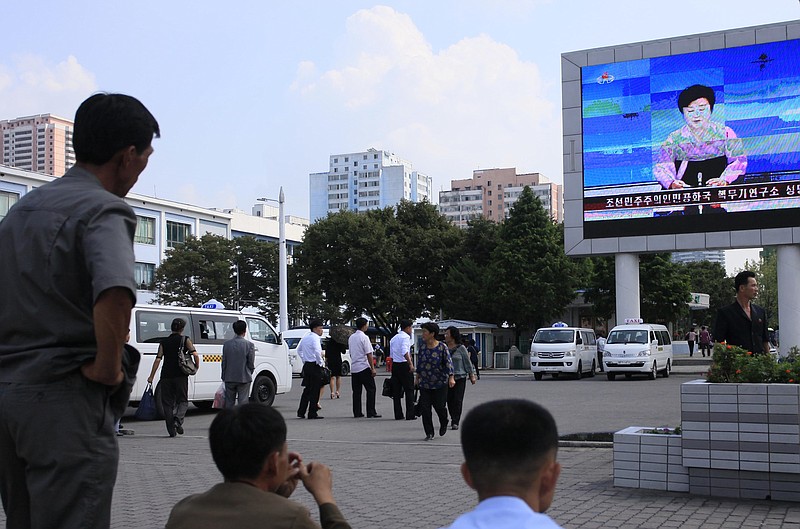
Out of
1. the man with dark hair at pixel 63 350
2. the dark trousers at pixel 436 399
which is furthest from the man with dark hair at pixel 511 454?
the dark trousers at pixel 436 399

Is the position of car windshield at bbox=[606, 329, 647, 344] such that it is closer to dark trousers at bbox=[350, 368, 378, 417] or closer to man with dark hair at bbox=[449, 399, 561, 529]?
dark trousers at bbox=[350, 368, 378, 417]

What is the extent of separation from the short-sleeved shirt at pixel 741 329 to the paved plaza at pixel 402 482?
5.65ft

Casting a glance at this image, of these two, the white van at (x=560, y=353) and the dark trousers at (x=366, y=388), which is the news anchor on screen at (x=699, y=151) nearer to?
the white van at (x=560, y=353)

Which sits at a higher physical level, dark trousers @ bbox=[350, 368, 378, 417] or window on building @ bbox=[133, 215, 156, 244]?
window on building @ bbox=[133, 215, 156, 244]

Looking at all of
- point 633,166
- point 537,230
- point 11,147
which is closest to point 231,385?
point 633,166

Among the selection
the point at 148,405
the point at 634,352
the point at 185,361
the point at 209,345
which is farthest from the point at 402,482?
the point at 634,352

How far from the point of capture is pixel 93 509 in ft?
9.07

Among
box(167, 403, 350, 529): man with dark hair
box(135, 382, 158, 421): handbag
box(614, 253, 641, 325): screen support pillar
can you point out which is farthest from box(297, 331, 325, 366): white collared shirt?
box(614, 253, 641, 325): screen support pillar

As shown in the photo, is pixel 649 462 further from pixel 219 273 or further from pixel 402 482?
pixel 219 273

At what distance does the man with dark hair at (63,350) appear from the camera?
8.91ft

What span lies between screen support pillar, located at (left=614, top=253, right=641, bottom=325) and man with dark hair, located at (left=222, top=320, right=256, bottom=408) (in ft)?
78.9

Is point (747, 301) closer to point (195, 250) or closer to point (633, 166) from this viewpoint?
point (633, 166)

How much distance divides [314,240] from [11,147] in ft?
510

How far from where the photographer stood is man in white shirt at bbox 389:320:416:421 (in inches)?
682
